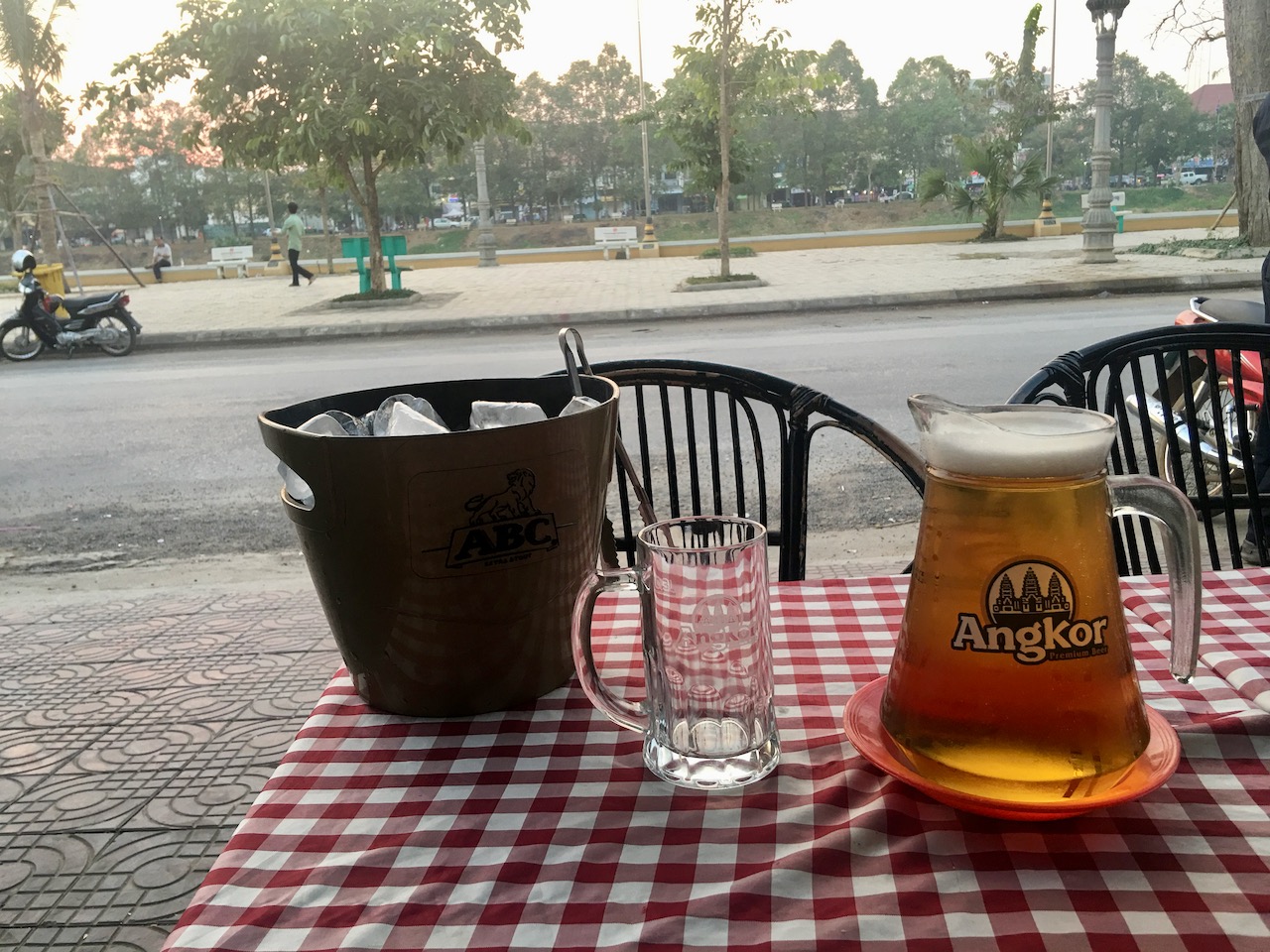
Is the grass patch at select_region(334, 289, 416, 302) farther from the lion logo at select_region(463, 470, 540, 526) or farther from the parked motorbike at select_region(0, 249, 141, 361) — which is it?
the lion logo at select_region(463, 470, 540, 526)

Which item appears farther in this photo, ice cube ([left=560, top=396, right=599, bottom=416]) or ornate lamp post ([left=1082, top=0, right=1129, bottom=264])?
ornate lamp post ([left=1082, top=0, right=1129, bottom=264])

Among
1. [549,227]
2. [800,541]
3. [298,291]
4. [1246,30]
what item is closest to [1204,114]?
[549,227]

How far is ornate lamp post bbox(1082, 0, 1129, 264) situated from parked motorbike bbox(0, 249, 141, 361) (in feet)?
35.8

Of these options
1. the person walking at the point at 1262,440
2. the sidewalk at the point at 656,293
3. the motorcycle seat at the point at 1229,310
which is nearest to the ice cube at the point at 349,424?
the person walking at the point at 1262,440

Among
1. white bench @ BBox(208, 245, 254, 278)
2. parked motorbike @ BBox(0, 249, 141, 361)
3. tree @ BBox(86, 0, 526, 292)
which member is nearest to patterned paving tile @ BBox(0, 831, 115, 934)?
parked motorbike @ BBox(0, 249, 141, 361)

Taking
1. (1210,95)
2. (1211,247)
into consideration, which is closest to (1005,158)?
(1211,247)

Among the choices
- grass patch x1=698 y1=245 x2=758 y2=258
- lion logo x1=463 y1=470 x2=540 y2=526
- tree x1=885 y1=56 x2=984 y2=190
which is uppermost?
tree x1=885 y1=56 x2=984 y2=190

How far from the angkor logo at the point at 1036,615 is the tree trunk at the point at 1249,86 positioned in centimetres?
1382

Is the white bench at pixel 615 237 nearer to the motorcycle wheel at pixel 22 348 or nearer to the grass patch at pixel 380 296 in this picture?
the grass patch at pixel 380 296

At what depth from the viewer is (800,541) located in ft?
5.11

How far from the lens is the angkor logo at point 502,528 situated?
0.79 meters

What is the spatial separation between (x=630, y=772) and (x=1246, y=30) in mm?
14793

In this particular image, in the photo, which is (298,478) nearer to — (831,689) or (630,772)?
(630,772)

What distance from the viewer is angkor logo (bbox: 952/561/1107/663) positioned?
2.08 ft
